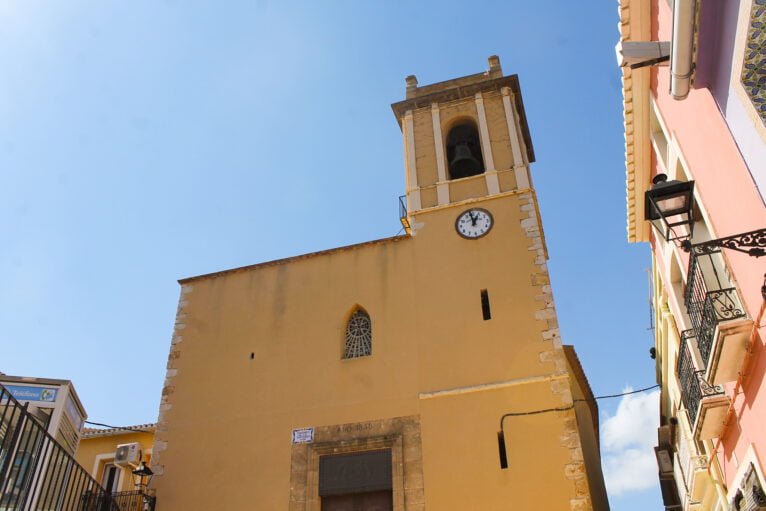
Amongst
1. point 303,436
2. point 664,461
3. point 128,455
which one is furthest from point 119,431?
point 664,461

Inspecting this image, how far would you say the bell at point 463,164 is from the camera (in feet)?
43.6

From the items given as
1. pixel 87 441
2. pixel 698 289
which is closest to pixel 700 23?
pixel 698 289

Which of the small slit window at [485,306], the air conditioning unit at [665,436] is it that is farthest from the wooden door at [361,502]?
the air conditioning unit at [665,436]

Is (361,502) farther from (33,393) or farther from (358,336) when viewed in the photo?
(33,393)

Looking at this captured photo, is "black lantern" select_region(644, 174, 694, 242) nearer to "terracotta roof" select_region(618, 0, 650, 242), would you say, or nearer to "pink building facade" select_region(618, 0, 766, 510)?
"pink building facade" select_region(618, 0, 766, 510)

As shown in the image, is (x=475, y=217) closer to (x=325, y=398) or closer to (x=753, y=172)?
(x=325, y=398)

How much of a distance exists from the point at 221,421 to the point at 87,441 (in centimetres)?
530

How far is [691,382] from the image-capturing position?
764 centimetres

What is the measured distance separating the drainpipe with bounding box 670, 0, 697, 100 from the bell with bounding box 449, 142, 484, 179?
8.10 m

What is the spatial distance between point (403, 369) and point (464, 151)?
4932 mm

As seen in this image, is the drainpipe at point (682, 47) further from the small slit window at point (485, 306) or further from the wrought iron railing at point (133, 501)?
the wrought iron railing at point (133, 501)

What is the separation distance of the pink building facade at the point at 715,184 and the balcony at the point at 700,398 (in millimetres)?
17

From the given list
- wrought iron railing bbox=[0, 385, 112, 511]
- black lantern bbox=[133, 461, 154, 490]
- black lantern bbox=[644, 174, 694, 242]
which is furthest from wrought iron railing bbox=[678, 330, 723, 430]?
black lantern bbox=[133, 461, 154, 490]

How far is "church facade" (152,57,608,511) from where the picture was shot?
9.74m
